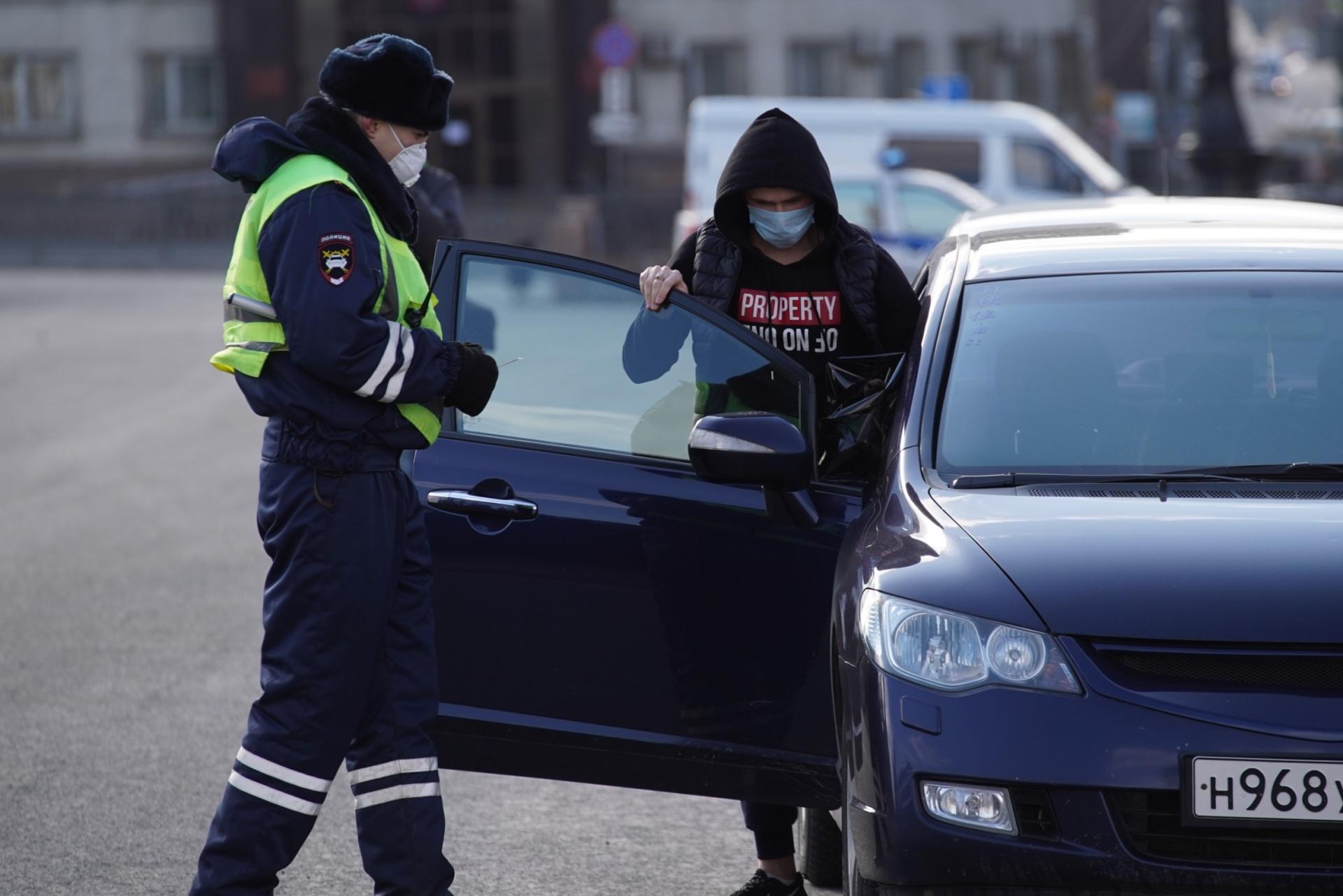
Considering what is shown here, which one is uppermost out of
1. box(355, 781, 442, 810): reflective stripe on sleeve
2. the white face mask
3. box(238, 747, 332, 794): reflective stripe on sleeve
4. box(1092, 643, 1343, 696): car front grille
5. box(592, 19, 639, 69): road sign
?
box(592, 19, 639, 69): road sign

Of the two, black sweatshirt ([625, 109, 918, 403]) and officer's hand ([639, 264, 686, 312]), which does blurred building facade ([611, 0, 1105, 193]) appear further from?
officer's hand ([639, 264, 686, 312])

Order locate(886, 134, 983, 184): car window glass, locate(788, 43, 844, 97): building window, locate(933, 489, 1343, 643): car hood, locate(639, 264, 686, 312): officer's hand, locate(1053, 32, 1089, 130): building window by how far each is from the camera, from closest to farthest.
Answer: locate(933, 489, 1343, 643): car hood → locate(639, 264, 686, 312): officer's hand → locate(886, 134, 983, 184): car window glass → locate(788, 43, 844, 97): building window → locate(1053, 32, 1089, 130): building window

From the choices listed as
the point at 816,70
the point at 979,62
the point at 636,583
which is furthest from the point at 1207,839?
the point at 979,62

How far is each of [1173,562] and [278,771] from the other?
1757 mm

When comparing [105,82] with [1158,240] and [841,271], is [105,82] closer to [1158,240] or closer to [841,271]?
[841,271]

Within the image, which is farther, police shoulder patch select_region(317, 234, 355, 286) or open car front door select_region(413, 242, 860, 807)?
open car front door select_region(413, 242, 860, 807)

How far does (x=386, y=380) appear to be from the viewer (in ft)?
12.0

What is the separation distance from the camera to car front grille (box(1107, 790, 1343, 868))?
9.95 ft

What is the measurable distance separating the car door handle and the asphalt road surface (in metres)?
1.00

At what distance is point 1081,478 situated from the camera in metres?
3.71

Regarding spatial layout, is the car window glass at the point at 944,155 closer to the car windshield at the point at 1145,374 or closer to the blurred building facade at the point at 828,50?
the car windshield at the point at 1145,374

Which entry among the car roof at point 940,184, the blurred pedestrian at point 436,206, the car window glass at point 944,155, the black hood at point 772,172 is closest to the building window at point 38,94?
the car window glass at point 944,155

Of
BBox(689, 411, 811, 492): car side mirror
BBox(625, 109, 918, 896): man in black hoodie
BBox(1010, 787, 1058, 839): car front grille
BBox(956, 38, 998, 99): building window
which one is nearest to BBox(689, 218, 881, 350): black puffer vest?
BBox(625, 109, 918, 896): man in black hoodie

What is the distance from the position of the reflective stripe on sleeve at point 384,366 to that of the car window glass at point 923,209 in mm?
16000
